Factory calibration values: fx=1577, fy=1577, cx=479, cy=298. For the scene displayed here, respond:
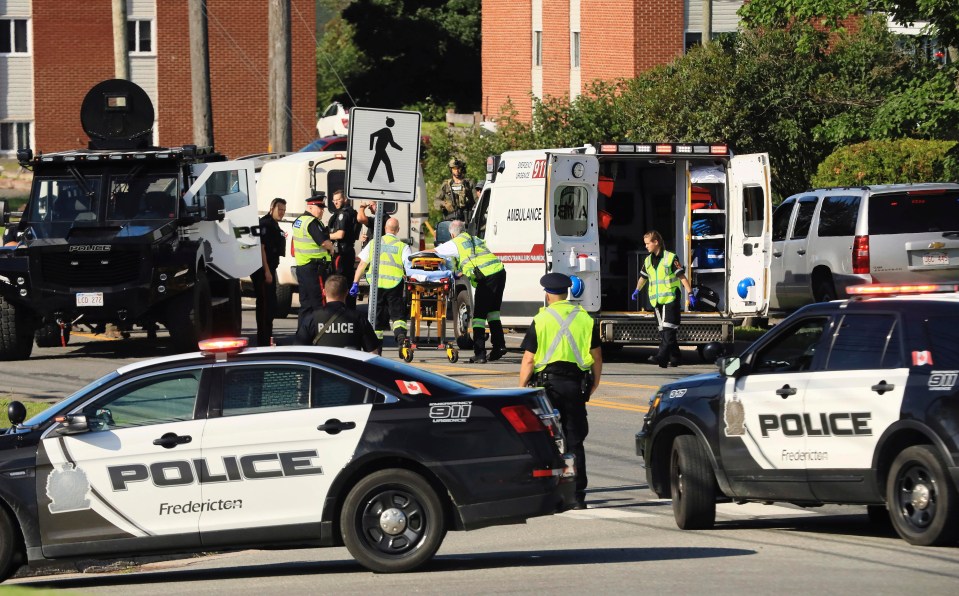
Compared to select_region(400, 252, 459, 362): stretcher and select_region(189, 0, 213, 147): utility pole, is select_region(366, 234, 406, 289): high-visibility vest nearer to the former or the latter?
select_region(400, 252, 459, 362): stretcher

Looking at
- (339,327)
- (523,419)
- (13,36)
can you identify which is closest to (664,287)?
(339,327)

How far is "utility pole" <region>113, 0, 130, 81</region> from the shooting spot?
3241cm

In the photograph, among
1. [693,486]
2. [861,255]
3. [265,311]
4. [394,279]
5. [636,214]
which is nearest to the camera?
[693,486]

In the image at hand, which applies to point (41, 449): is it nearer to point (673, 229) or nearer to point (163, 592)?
point (163, 592)

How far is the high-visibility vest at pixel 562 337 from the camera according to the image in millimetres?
11234

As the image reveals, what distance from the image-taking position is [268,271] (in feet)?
67.0

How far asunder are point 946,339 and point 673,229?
12.1m

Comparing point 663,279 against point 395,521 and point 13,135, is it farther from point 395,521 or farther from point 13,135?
point 13,135

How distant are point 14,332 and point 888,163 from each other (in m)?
14.5

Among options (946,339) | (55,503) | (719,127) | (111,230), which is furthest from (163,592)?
(719,127)

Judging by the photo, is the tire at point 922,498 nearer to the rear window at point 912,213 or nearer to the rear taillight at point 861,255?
the rear window at point 912,213

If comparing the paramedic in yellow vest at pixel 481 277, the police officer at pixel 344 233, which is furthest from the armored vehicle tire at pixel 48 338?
the paramedic in yellow vest at pixel 481 277

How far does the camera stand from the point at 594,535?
426 inches

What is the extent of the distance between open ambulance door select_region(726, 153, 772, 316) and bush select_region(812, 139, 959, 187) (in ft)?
20.6
